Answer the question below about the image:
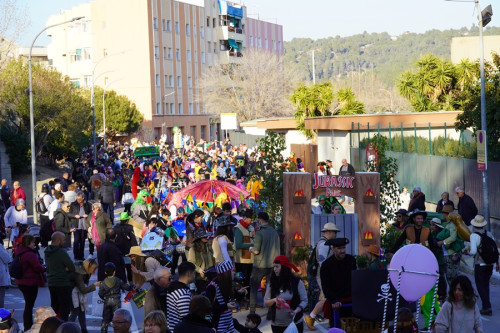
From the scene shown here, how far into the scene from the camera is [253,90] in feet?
289

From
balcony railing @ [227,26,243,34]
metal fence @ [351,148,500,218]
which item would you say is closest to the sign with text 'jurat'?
metal fence @ [351,148,500,218]

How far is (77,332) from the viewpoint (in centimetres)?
687

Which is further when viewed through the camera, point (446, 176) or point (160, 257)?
point (446, 176)

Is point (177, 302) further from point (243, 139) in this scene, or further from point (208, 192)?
point (243, 139)

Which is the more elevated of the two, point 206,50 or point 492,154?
point 206,50

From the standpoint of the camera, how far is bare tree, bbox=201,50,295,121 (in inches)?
3423

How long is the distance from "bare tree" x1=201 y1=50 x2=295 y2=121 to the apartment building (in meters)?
3.42

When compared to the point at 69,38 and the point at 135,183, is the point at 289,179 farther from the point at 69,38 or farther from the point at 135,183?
the point at 69,38

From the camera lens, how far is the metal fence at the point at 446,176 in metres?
22.7

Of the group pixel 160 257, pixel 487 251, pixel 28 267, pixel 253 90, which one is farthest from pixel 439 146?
pixel 253 90

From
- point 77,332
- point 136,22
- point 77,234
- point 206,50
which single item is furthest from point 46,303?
point 206,50

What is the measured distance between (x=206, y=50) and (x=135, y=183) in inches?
Answer: 2932

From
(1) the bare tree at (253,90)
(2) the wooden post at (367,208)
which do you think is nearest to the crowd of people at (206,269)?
(2) the wooden post at (367,208)

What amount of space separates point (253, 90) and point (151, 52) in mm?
11742
